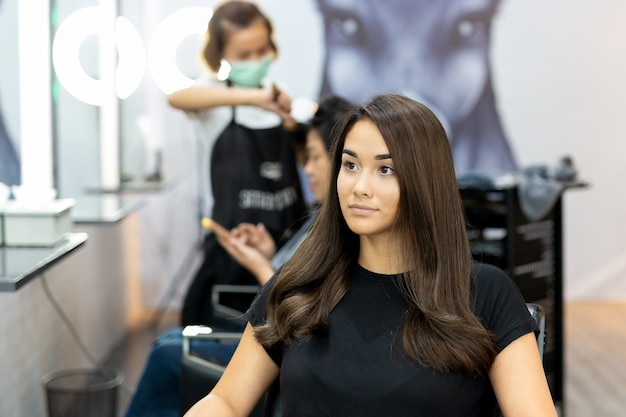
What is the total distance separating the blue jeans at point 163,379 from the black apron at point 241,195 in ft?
2.16

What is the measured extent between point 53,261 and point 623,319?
3.62m

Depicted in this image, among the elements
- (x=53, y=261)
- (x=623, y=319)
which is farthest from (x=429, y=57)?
(x=53, y=261)

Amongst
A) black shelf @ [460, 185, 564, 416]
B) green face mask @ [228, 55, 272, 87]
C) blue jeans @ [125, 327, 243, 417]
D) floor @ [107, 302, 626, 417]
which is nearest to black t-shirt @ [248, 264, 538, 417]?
blue jeans @ [125, 327, 243, 417]

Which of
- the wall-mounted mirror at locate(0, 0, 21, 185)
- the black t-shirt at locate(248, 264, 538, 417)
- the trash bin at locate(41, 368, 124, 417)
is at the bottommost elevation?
the trash bin at locate(41, 368, 124, 417)

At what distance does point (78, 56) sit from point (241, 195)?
3.22ft

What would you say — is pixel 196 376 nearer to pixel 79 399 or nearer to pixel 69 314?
pixel 79 399

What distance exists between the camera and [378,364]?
1654mm

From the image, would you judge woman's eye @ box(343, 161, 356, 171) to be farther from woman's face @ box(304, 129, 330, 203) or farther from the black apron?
the black apron

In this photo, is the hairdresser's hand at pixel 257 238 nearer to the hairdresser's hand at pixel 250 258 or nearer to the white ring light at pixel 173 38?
the hairdresser's hand at pixel 250 258

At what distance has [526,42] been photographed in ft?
17.7

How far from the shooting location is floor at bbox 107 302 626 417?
3748mm

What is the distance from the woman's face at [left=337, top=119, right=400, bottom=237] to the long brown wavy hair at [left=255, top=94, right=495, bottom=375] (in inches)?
0.7

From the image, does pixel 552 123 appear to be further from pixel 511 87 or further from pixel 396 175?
pixel 396 175

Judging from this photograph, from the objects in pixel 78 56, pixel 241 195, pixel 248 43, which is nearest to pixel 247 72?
pixel 248 43
